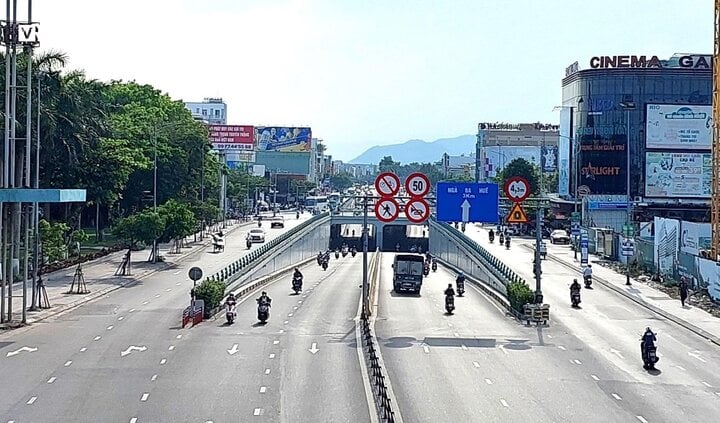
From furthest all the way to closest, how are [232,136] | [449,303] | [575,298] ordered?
[232,136] → [575,298] → [449,303]

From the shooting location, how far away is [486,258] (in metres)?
64.4

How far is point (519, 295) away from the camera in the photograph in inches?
1645

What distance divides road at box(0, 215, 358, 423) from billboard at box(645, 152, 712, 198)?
65181mm

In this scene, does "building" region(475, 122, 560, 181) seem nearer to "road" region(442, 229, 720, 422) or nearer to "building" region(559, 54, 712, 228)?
"building" region(559, 54, 712, 228)

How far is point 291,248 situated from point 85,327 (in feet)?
141

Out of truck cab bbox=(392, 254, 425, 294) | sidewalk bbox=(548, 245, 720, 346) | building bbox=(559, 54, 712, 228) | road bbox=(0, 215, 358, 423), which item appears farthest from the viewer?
building bbox=(559, 54, 712, 228)

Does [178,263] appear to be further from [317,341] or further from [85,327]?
[317,341]

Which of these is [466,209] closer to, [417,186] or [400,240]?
[417,186]

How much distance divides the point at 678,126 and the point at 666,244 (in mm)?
44697

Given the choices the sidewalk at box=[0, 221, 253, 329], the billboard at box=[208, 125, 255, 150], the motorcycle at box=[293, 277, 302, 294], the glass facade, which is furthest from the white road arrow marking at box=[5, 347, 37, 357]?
the billboard at box=[208, 125, 255, 150]

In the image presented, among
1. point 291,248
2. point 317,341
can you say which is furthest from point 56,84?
point 317,341

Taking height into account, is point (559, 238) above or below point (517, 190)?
below

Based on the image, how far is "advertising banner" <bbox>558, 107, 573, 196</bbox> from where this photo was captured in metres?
111

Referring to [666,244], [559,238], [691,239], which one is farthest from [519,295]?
[559,238]
